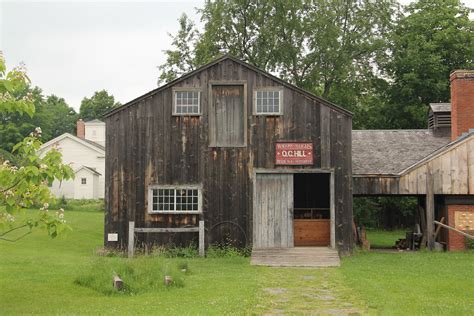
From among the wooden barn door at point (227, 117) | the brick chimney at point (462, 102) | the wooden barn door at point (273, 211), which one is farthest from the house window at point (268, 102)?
the brick chimney at point (462, 102)

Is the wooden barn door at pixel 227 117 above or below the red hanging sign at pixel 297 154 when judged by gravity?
above

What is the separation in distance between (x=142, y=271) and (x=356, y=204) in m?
27.5

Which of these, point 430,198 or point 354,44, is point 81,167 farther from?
point 430,198

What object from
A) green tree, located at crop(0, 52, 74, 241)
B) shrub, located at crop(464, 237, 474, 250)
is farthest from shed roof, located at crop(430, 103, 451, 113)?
green tree, located at crop(0, 52, 74, 241)

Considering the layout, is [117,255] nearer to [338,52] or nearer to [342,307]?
[342,307]

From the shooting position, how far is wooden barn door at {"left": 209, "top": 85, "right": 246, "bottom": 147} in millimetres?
22656

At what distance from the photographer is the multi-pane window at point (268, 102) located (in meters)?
22.5

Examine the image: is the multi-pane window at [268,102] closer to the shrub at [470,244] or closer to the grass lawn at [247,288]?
the grass lawn at [247,288]

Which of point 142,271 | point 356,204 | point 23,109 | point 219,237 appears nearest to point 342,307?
point 142,271

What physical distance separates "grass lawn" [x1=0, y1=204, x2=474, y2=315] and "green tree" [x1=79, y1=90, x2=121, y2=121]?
79.6 metres

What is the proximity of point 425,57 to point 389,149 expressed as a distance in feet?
51.7

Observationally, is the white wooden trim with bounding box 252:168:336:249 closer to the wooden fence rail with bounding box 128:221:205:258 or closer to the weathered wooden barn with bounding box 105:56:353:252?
the weathered wooden barn with bounding box 105:56:353:252

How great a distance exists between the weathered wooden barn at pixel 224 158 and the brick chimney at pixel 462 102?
6.65 metres

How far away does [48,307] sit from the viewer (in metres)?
12.7
